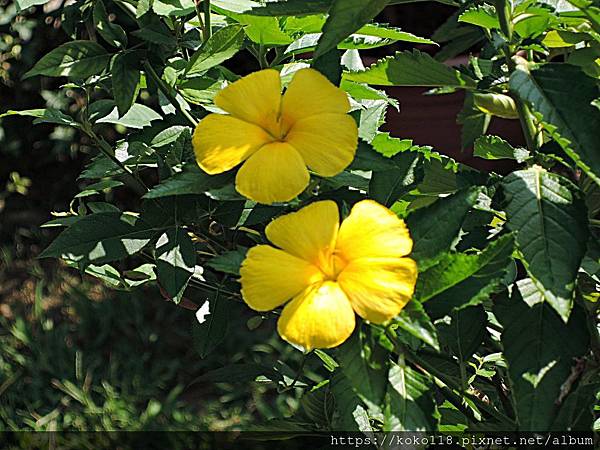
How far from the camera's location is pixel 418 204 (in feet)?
2.52

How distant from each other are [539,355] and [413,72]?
24 centimetres

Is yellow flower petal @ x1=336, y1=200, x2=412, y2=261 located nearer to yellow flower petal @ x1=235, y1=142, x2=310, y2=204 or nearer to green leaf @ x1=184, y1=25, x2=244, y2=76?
yellow flower petal @ x1=235, y1=142, x2=310, y2=204

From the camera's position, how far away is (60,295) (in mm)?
2639

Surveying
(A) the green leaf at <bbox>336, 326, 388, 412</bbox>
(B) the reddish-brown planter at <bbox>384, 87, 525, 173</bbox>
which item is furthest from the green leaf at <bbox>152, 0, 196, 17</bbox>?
(B) the reddish-brown planter at <bbox>384, 87, 525, 173</bbox>

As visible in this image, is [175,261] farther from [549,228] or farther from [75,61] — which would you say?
[549,228]

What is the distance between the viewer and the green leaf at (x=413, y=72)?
0.65 meters

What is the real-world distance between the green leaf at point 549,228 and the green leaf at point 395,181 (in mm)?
77

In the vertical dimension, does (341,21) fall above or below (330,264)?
above

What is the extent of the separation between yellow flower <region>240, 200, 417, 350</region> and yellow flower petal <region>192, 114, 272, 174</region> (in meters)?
0.06

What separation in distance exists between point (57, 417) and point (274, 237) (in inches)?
66.7

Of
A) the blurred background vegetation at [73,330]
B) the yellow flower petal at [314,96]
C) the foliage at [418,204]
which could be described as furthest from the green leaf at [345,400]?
the blurred background vegetation at [73,330]

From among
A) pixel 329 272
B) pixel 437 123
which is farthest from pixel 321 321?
pixel 437 123

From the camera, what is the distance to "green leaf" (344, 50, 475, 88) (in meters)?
0.65

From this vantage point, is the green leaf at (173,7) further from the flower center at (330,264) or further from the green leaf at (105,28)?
the flower center at (330,264)
